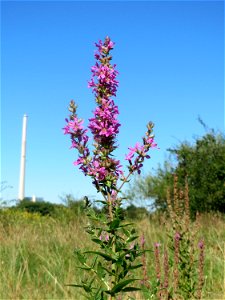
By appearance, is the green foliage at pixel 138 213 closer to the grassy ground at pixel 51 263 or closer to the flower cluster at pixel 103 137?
the grassy ground at pixel 51 263

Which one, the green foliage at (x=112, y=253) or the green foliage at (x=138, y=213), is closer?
the green foliage at (x=112, y=253)

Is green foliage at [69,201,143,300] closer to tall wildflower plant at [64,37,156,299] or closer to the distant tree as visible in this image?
tall wildflower plant at [64,37,156,299]

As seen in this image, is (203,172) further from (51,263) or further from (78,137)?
(78,137)

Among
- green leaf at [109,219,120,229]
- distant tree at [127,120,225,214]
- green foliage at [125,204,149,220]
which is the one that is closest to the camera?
green leaf at [109,219,120,229]

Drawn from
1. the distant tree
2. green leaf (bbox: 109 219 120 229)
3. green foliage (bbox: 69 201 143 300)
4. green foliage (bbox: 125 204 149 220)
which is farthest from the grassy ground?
the distant tree

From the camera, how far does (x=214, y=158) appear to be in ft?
59.6

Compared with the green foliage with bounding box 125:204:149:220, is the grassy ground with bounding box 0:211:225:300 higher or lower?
lower

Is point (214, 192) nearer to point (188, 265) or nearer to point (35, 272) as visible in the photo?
point (35, 272)

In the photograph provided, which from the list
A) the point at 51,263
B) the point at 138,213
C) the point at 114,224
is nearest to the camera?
the point at 114,224

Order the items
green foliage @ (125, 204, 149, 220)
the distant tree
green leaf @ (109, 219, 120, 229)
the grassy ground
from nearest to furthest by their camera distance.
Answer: green leaf @ (109, 219, 120, 229) < the grassy ground < green foliage @ (125, 204, 149, 220) < the distant tree

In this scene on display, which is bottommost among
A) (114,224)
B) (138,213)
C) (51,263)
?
(51,263)

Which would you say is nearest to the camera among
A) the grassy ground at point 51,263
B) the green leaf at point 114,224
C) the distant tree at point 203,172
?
the green leaf at point 114,224

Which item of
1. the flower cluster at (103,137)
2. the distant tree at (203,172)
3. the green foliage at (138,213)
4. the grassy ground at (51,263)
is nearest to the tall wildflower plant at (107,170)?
the flower cluster at (103,137)

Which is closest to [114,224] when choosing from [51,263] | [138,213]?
[51,263]
